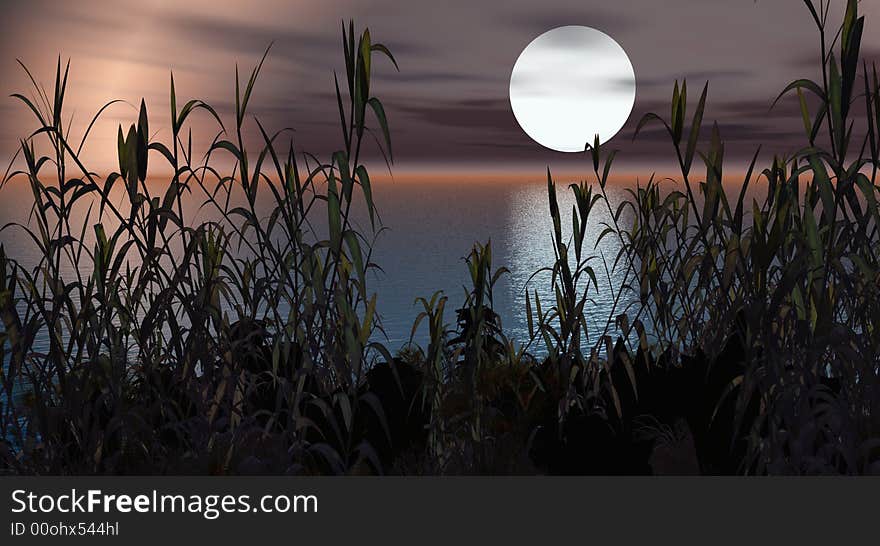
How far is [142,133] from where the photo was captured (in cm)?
189

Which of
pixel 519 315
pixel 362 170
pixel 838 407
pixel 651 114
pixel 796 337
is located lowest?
pixel 519 315

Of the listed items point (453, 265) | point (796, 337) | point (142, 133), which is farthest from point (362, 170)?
point (453, 265)

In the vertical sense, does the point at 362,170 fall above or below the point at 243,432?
above

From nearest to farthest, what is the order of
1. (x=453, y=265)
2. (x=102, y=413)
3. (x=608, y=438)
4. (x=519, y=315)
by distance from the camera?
1. (x=608, y=438)
2. (x=102, y=413)
3. (x=519, y=315)
4. (x=453, y=265)

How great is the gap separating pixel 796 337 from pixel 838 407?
22cm

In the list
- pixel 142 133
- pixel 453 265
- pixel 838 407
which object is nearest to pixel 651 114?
pixel 838 407

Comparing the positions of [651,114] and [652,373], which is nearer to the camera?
[651,114]
